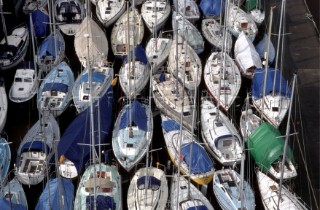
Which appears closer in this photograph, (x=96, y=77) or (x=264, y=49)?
(x=96, y=77)

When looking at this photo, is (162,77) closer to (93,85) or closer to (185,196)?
(93,85)

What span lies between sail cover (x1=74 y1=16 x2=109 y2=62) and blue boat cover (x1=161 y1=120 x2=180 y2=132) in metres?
5.58

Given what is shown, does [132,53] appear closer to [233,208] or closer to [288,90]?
[288,90]

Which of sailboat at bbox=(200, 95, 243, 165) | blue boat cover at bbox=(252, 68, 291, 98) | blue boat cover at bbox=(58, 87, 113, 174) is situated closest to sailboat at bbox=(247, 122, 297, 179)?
sailboat at bbox=(200, 95, 243, 165)

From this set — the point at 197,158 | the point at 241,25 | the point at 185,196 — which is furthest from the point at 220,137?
the point at 241,25

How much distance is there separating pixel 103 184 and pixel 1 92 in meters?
7.74

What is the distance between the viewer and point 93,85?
80.6 ft

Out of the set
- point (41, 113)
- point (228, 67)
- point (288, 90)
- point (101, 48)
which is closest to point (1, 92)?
point (41, 113)

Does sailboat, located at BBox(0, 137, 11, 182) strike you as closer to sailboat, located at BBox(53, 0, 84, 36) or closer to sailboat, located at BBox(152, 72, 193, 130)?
sailboat, located at BBox(152, 72, 193, 130)

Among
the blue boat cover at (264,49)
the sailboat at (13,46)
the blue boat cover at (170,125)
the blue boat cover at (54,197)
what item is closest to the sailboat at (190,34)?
the blue boat cover at (264,49)

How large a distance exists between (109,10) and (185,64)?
726 centimetres

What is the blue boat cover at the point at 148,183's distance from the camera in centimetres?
1980

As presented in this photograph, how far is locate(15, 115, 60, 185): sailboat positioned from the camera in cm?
2042

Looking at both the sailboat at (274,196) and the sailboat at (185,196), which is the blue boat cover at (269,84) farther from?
the sailboat at (185,196)
